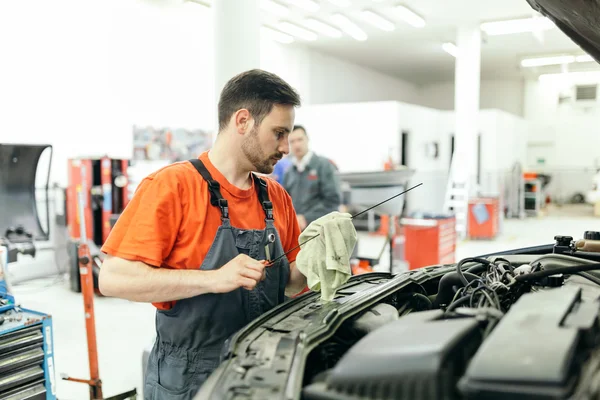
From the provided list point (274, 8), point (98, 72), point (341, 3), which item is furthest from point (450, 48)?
point (98, 72)

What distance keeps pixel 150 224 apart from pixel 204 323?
0.33 meters

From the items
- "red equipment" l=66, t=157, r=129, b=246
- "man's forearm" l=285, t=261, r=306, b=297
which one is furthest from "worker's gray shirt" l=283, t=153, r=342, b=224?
"man's forearm" l=285, t=261, r=306, b=297

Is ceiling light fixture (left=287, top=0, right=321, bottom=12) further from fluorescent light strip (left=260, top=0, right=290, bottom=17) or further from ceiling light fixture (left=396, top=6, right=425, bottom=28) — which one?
ceiling light fixture (left=396, top=6, right=425, bottom=28)

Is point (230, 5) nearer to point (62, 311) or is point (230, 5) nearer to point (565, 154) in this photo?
point (62, 311)

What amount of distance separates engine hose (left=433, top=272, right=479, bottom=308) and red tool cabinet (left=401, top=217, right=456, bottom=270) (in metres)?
3.95

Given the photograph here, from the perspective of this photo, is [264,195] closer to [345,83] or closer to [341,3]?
[341,3]

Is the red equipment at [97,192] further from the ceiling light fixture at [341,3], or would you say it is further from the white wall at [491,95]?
the white wall at [491,95]

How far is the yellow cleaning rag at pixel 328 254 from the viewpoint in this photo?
1.42 metres

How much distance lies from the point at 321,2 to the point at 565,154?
10.4 metres

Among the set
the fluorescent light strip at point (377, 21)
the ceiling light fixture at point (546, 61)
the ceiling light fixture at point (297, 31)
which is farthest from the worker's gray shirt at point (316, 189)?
the ceiling light fixture at point (546, 61)

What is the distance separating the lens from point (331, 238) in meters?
1.43

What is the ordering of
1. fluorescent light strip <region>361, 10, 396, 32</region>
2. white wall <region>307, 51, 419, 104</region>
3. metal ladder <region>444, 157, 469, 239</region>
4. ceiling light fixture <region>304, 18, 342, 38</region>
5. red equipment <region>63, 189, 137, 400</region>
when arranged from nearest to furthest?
1. red equipment <region>63, 189, 137, 400</region>
2. fluorescent light strip <region>361, 10, 396, 32</region>
3. metal ladder <region>444, 157, 469, 239</region>
4. ceiling light fixture <region>304, 18, 342, 38</region>
5. white wall <region>307, 51, 419, 104</region>

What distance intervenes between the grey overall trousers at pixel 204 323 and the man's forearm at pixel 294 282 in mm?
152

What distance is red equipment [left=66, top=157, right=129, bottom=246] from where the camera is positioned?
17.6 feet
